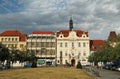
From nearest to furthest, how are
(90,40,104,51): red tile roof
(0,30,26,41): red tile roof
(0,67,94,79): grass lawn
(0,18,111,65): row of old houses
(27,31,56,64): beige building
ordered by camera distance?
(0,67,94,79): grass lawn
(27,31,56,64): beige building
(0,18,111,65): row of old houses
(0,30,26,41): red tile roof
(90,40,104,51): red tile roof

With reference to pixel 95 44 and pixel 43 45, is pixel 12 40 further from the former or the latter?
pixel 95 44

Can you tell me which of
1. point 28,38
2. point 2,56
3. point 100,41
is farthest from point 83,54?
point 2,56

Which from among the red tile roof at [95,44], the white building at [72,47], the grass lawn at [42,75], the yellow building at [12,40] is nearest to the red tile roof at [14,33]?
the yellow building at [12,40]

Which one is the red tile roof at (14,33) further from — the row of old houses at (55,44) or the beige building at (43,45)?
the beige building at (43,45)

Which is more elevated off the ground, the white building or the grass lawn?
the white building

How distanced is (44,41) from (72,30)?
1589 cm

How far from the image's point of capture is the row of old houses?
141 metres

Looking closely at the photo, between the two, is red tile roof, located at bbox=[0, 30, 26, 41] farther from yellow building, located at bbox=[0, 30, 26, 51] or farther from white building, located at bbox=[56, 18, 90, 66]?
white building, located at bbox=[56, 18, 90, 66]

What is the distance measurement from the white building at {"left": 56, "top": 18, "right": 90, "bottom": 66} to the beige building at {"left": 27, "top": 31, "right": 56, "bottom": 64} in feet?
14.1

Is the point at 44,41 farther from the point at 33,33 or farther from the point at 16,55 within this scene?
the point at 16,55

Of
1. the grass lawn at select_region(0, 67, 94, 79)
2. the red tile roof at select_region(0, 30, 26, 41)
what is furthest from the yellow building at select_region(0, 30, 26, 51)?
the grass lawn at select_region(0, 67, 94, 79)

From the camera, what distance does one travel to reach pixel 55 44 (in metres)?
143

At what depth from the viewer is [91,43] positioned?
15425 cm

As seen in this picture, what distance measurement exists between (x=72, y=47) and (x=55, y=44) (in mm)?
9085
